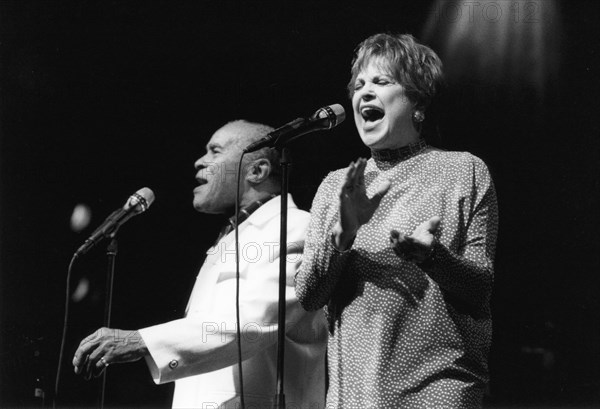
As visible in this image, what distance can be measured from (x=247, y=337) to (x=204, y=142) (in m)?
1.28

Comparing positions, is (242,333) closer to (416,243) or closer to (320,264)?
(320,264)

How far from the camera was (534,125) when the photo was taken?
9.68 ft

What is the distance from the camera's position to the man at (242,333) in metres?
2.35

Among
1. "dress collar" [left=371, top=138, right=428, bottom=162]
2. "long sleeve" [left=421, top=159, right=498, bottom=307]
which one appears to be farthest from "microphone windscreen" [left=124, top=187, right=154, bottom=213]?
"long sleeve" [left=421, top=159, right=498, bottom=307]

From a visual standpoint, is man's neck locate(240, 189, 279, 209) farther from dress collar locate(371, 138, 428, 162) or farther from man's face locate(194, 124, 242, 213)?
dress collar locate(371, 138, 428, 162)

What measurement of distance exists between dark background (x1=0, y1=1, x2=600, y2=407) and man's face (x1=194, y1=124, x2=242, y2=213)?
0.26 metres

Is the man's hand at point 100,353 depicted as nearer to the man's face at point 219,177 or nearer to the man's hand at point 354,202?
the man's face at point 219,177

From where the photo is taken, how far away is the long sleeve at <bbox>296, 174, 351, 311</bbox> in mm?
1812

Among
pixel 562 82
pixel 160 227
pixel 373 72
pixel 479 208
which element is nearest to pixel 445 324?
pixel 479 208

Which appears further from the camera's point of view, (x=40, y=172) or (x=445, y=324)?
(x=40, y=172)

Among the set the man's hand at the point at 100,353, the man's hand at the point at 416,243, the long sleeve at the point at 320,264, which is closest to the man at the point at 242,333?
the man's hand at the point at 100,353

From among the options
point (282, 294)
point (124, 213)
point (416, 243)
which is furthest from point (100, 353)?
point (416, 243)

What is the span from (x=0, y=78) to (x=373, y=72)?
1.94 m

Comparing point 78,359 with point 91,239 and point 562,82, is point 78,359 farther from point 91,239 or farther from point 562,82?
point 562,82
